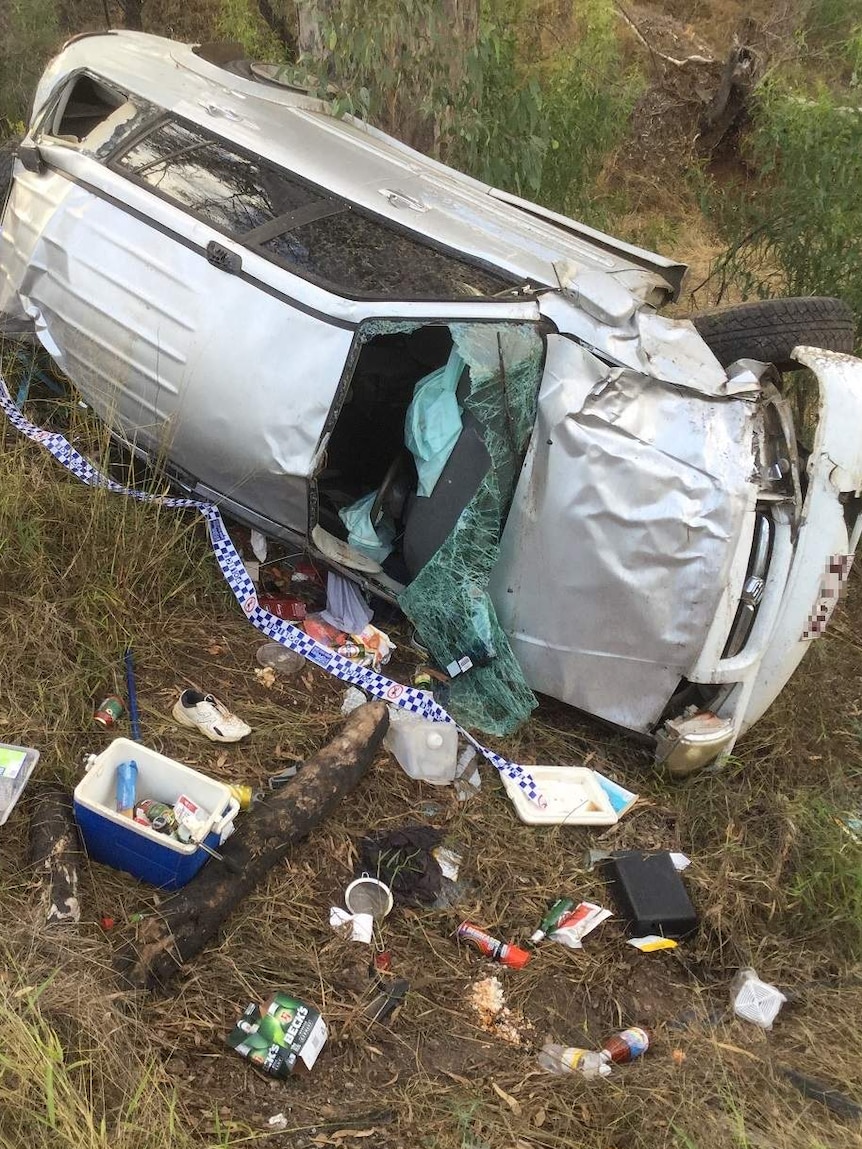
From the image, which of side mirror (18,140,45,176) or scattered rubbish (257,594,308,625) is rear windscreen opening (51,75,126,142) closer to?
side mirror (18,140,45,176)

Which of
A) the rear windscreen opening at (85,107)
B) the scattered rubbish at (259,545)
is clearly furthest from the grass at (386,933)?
the rear windscreen opening at (85,107)

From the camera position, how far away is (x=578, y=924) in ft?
8.91

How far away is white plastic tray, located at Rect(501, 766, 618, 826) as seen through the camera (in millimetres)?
3031

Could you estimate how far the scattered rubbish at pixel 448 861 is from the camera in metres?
2.80

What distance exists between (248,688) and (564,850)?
120cm

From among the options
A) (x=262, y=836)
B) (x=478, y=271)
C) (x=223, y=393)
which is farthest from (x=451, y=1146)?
(x=478, y=271)

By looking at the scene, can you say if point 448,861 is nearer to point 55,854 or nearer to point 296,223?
point 55,854

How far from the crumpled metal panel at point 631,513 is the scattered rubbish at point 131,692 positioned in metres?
→ 1.31

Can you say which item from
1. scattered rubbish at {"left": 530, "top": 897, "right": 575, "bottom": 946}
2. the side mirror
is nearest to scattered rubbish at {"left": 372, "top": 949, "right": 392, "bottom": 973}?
scattered rubbish at {"left": 530, "top": 897, "right": 575, "bottom": 946}

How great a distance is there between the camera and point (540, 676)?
10.5 ft

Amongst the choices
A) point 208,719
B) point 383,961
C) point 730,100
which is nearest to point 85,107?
point 208,719

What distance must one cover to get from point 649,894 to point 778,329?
2132 millimetres

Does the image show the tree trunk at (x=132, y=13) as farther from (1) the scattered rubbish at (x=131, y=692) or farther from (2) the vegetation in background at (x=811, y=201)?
(1) the scattered rubbish at (x=131, y=692)

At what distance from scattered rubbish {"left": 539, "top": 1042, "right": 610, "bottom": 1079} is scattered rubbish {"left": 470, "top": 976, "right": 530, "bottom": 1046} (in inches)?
3.3
